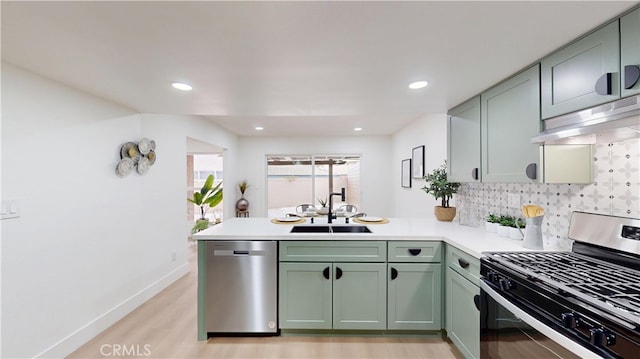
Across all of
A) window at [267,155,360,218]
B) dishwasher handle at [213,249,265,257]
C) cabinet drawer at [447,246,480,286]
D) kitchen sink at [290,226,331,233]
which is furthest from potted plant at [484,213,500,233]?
window at [267,155,360,218]

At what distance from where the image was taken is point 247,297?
7.30 feet

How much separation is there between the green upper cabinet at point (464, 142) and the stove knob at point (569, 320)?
1345 millimetres

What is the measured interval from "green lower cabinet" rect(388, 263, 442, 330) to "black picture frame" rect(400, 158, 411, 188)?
269cm

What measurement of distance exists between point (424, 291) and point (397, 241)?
0.47 metres

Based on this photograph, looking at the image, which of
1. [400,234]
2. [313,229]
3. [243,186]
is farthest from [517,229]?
[243,186]

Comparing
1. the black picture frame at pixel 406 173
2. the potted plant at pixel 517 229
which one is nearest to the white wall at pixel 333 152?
the black picture frame at pixel 406 173

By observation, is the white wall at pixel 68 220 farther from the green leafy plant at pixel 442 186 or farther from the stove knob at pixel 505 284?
the green leafy plant at pixel 442 186

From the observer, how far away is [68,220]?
6.84ft

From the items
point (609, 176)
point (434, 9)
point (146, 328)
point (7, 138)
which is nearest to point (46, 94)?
point (7, 138)

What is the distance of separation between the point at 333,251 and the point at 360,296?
442mm

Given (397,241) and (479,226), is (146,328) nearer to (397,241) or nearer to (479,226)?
(397,241)

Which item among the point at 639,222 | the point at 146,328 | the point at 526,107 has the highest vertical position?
the point at 526,107

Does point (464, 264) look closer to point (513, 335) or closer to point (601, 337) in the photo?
point (513, 335)

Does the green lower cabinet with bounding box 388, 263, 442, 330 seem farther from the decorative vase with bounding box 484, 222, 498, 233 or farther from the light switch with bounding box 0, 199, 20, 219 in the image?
the light switch with bounding box 0, 199, 20, 219
